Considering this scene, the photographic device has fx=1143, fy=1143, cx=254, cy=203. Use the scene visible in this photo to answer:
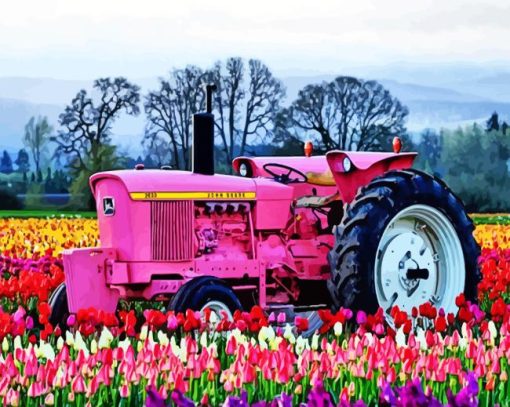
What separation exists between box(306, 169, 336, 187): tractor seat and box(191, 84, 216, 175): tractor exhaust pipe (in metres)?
0.88

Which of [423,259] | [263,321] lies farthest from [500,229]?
[263,321]

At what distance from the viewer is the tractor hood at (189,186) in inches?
298

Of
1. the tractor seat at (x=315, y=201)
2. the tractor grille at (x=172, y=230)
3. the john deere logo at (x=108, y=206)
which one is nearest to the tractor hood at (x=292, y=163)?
the tractor seat at (x=315, y=201)

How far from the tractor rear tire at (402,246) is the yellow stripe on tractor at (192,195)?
0.79 metres

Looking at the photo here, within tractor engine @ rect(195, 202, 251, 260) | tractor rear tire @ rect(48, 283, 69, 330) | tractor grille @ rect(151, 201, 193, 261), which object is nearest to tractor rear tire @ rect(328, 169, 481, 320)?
tractor engine @ rect(195, 202, 251, 260)

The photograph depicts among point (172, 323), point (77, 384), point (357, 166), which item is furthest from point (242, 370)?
point (357, 166)

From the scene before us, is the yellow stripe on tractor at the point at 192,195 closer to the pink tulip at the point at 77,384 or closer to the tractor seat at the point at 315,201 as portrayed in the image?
the tractor seat at the point at 315,201

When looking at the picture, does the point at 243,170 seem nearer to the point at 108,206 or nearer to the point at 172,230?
the point at 172,230

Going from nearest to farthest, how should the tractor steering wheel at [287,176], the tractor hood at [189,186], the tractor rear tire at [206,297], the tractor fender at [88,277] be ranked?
the tractor rear tire at [206,297], the tractor fender at [88,277], the tractor hood at [189,186], the tractor steering wheel at [287,176]

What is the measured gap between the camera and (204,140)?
786 centimetres

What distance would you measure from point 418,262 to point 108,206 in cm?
221

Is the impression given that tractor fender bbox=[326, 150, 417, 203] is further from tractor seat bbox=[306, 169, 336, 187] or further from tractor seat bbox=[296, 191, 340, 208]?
tractor seat bbox=[306, 169, 336, 187]

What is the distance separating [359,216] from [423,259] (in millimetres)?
854

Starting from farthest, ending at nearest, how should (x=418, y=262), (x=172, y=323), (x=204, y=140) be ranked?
(x=418, y=262)
(x=204, y=140)
(x=172, y=323)
